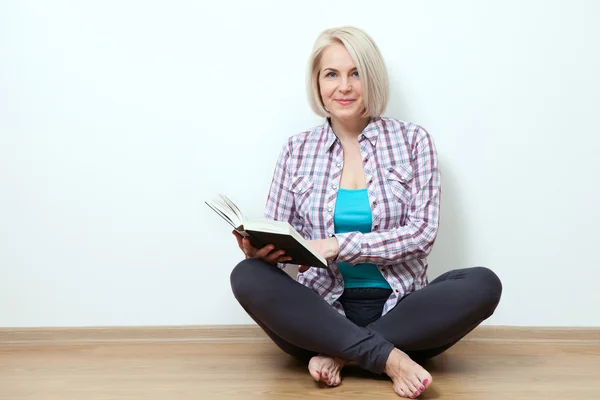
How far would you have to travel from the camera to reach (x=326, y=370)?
1.85 metres

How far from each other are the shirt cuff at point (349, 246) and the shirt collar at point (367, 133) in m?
0.32

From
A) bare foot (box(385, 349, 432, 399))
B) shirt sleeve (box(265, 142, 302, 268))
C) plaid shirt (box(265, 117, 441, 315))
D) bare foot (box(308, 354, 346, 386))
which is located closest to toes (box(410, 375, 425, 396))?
bare foot (box(385, 349, 432, 399))

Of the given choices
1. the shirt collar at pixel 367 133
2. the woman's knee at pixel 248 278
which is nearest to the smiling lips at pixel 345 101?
the shirt collar at pixel 367 133

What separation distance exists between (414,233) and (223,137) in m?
0.72

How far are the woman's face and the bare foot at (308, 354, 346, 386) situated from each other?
689 millimetres

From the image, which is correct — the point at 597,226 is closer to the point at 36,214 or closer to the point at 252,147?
the point at 252,147

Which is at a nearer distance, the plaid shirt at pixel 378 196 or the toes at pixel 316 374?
the toes at pixel 316 374

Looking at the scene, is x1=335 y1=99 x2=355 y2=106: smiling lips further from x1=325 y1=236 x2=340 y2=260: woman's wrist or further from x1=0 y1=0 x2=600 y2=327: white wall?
x1=325 y1=236 x2=340 y2=260: woman's wrist

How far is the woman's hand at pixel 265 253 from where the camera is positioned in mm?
1886

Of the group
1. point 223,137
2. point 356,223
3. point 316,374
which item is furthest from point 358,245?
point 223,137

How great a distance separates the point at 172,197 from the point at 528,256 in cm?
116

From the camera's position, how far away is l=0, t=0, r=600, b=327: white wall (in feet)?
7.52

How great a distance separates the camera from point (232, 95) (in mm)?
2332

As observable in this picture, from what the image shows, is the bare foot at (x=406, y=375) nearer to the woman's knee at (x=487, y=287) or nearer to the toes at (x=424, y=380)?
the toes at (x=424, y=380)
